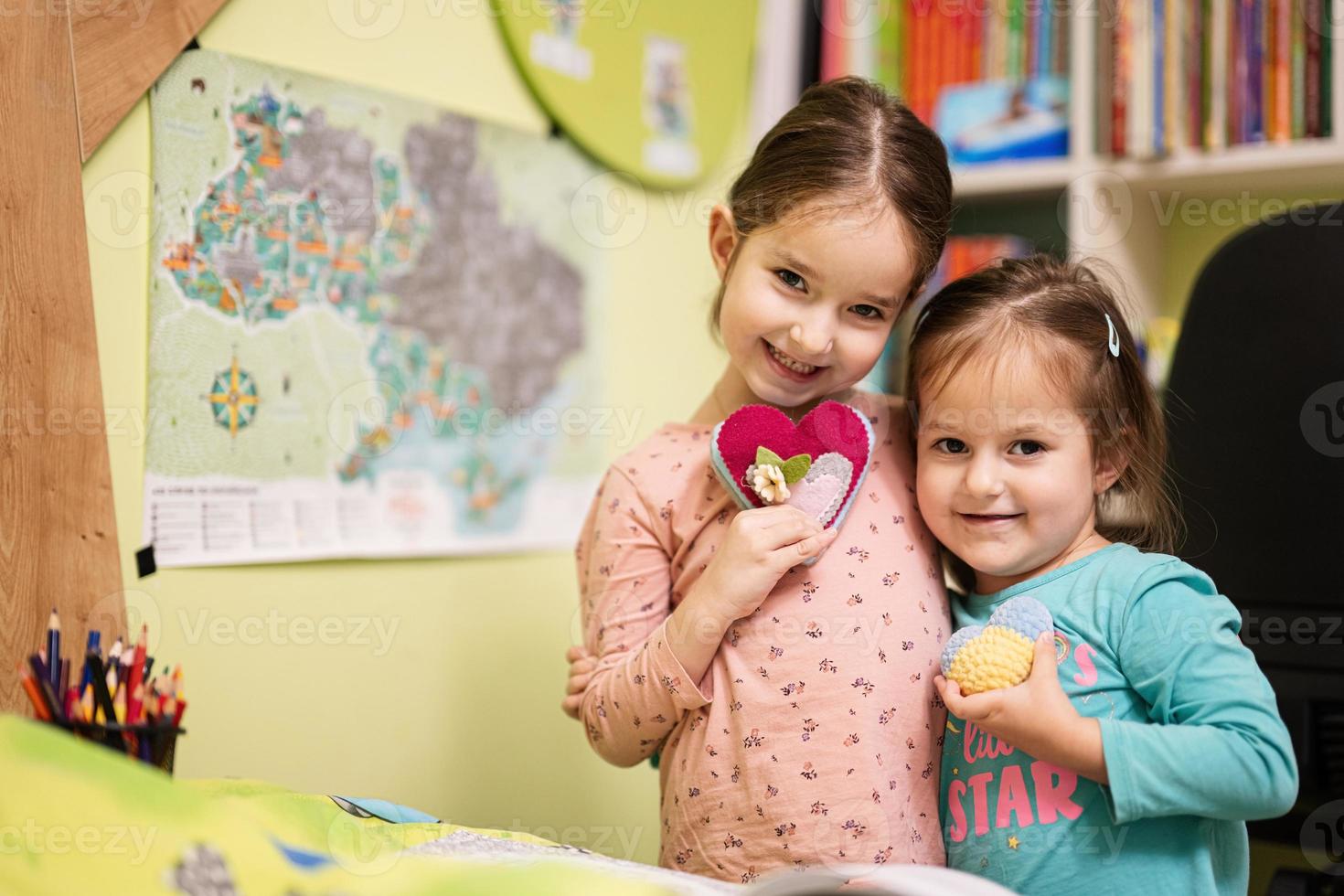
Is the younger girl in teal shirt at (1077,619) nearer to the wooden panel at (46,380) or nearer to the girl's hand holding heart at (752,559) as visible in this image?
the girl's hand holding heart at (752,559)

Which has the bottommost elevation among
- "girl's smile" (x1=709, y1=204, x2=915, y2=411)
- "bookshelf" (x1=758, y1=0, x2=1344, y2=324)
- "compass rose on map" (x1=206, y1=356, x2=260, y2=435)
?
"compass rose on map" (x1=206, y1=356, x2=260, y2=435)

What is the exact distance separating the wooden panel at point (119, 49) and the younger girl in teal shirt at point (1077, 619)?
0.81 meters

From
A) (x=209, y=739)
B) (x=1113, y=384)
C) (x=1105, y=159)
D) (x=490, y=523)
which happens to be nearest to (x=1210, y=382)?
(x=1113, y=384)

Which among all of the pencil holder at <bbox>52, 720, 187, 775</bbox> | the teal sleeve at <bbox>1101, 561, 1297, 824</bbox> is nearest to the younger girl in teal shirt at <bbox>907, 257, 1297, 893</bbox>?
the teal sleeve at <bbox>1101, 561, 1297, 824</bbox>

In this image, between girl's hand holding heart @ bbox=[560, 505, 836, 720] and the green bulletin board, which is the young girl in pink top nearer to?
girl's hand holding heart @ bbox=[560, 505, 836, 720]

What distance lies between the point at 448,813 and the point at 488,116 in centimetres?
92

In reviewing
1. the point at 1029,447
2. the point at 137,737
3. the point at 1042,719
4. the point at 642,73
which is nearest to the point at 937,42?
the point at 642,73

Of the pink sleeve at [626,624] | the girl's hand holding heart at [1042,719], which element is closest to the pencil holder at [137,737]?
the pink sleeve at [626,624]

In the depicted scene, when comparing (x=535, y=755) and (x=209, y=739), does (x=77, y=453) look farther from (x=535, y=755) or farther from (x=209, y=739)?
(x=535, y=755)

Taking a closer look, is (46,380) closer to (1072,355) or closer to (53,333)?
(53,333)

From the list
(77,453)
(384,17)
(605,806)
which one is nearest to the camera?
(77,453)

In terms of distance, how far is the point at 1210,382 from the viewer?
4.10 feet

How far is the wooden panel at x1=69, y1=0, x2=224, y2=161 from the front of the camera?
1.08 m

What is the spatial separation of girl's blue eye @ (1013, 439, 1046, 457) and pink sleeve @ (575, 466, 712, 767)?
0.34 m
